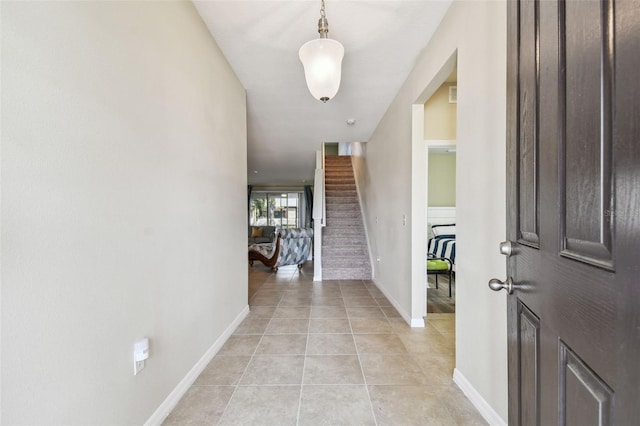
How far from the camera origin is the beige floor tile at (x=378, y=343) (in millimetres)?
2184

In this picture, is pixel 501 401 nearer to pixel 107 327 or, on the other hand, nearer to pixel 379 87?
pixel 107 327

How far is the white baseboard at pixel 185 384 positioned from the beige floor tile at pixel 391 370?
1.16 m

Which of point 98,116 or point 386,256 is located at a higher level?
point 98,116

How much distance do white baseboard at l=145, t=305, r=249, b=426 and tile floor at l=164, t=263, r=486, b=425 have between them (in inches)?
1.5

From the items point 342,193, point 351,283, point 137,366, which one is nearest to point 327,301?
point 351,283

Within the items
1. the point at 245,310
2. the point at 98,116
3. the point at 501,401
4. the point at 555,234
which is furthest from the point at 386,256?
the point at 98,116

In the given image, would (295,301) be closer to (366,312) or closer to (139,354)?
(366,312)

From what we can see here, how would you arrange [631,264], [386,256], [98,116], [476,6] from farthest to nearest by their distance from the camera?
[386,256] < [476,6] < [98,116] < [631,264]

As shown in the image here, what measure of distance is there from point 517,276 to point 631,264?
1.41 feet

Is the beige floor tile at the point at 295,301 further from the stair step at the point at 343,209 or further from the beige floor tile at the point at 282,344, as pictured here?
the stair step at the point at 343,209

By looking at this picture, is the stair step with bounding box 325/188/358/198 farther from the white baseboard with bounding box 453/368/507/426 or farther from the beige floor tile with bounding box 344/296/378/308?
the white baseboard with bounding box 453/368/507/426

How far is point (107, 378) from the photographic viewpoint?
1.06 meters

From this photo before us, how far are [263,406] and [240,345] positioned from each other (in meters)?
0.81

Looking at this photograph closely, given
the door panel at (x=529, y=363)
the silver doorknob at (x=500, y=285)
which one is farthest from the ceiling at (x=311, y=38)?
the door panel at (x=529, y=363)
